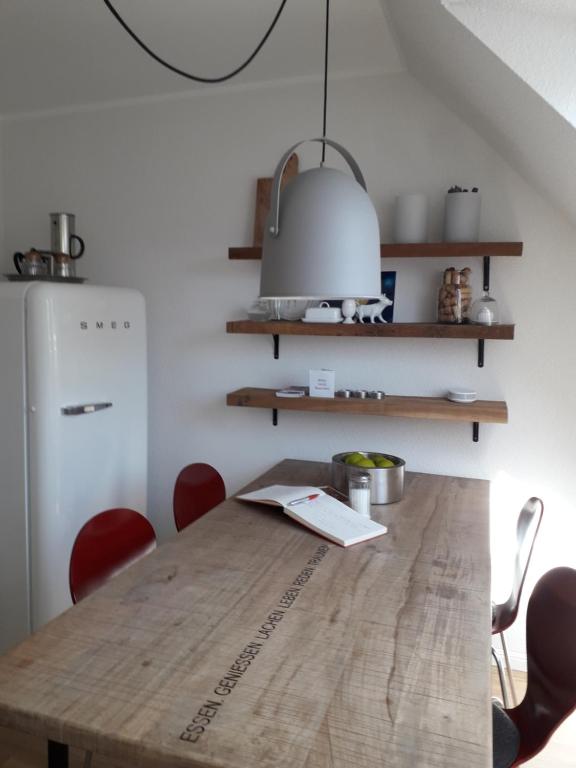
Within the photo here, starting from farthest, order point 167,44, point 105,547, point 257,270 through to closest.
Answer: point 257,270
point 167,44
point 105,547

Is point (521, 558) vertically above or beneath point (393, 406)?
beneath

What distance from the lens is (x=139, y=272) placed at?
10.3 ft

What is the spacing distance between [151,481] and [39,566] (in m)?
0.85

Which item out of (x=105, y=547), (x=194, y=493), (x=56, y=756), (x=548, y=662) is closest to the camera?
(x=56, y=756)

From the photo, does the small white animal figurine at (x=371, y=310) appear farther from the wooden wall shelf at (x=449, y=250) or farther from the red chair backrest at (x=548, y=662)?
the red chair backrest at (x=548, y=662)

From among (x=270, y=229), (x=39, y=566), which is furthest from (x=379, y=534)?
(x=39, y=566)

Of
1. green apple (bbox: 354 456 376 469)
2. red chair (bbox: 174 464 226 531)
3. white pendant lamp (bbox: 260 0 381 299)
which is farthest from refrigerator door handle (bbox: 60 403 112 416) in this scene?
white pendant lamp (bbox: 260 0 381 299)

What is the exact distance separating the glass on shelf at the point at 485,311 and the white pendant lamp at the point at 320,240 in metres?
1.25

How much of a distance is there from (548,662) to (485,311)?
1.36m

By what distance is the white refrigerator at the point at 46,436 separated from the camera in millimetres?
2393

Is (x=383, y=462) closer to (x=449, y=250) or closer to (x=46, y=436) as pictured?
(x=449, y=250)

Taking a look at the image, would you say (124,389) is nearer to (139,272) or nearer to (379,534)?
(139,272)

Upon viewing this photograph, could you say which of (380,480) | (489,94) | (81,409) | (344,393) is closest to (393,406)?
(344,393)

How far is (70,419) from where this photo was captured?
2486 millimetres
